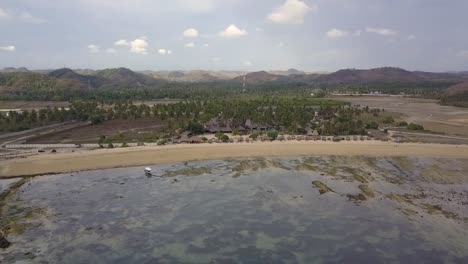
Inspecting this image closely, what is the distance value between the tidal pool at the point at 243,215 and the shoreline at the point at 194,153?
2.92m

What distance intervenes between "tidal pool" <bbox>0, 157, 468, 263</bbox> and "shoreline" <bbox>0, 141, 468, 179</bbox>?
2.92 meters

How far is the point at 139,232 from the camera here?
33875 mm

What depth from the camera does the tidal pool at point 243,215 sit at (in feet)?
98.5

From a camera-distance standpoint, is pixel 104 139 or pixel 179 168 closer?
pixel 179 168

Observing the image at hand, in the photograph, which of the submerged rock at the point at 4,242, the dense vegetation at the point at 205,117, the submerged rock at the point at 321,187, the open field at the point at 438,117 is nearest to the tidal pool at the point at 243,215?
the submerged rock at the point at 321,187

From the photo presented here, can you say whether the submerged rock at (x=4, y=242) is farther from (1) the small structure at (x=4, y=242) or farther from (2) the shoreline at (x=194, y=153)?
(2) the shoreline at (x=194, y=153)

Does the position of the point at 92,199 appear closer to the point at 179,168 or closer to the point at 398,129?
the point at 179,168

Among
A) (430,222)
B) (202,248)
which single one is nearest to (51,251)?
(202,248)

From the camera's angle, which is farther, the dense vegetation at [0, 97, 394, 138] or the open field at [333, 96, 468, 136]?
the open field at [333, 96, 468, 136]

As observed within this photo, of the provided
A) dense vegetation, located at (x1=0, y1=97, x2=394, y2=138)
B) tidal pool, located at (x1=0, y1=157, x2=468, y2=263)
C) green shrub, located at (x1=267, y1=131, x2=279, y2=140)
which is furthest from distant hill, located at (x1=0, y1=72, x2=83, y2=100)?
tidal pool, located at (x1=0, y1=157, x2=468, y2=263)

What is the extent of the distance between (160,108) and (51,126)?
25.1 metres

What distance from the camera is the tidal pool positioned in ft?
98.5

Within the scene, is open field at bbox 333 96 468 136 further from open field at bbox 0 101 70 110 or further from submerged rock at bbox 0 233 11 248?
open field at bbox 0 101 70 110

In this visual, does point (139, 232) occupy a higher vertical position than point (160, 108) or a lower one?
lower
